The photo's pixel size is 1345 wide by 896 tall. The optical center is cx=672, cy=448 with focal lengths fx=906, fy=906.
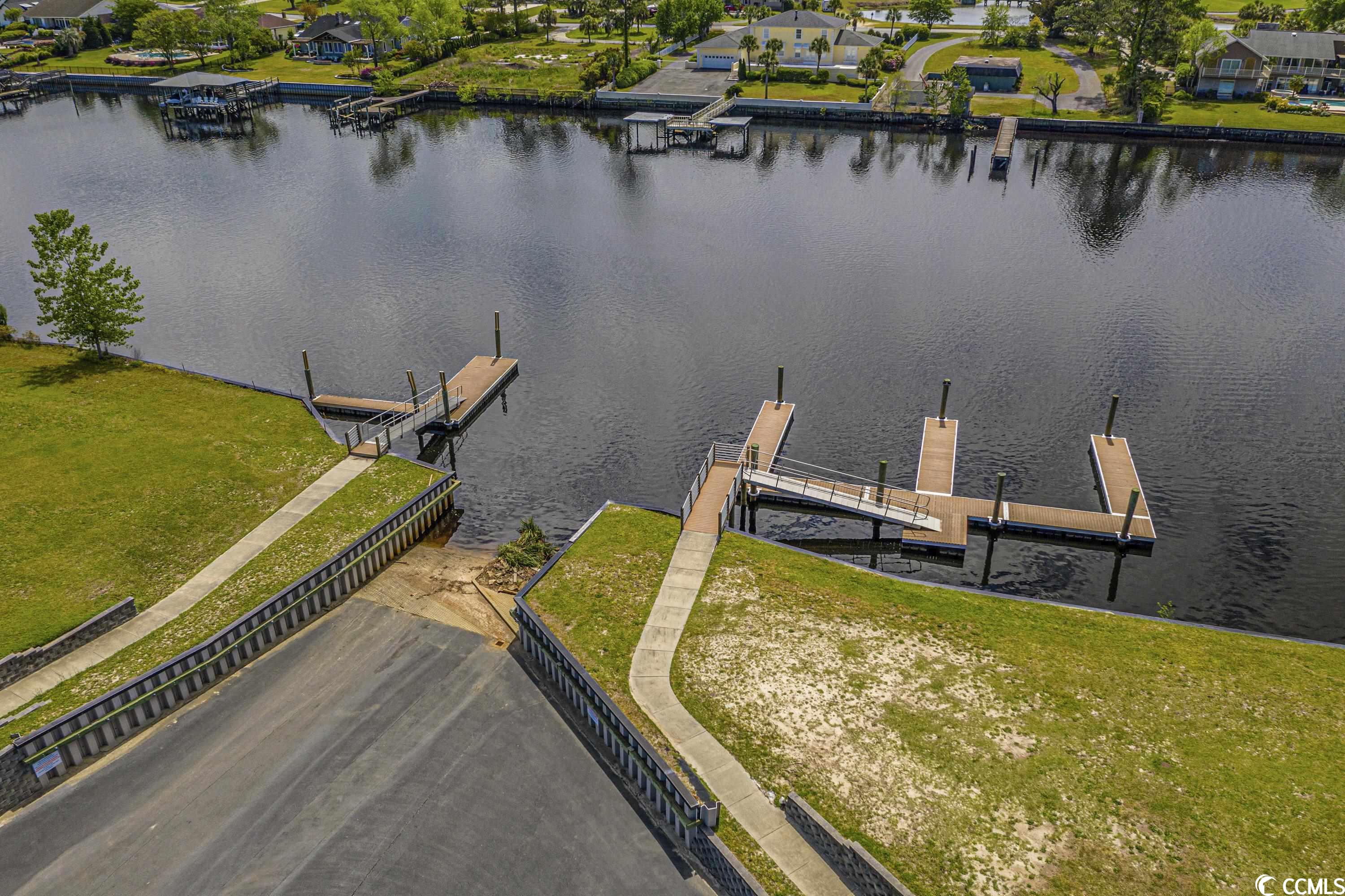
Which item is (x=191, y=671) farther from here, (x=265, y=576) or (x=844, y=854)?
(x=844, y=854)

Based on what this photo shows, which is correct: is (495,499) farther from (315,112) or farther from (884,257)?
(315,112)

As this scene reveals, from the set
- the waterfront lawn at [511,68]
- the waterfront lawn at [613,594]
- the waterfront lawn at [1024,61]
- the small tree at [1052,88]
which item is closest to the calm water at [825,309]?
the waterfront lawn at [613,594]

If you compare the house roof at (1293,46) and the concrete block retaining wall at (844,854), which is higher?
the house roof at (1293,46)

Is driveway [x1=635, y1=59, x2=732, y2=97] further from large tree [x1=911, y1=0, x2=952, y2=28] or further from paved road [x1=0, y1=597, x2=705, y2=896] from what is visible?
paved road [x1=0, y1=597, x2=705, y2=896]

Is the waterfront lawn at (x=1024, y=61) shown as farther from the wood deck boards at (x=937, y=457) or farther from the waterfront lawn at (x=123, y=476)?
the waterfront lawn at (x=123, y=476)

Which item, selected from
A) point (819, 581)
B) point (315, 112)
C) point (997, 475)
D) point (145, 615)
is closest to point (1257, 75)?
point (997, 475)
